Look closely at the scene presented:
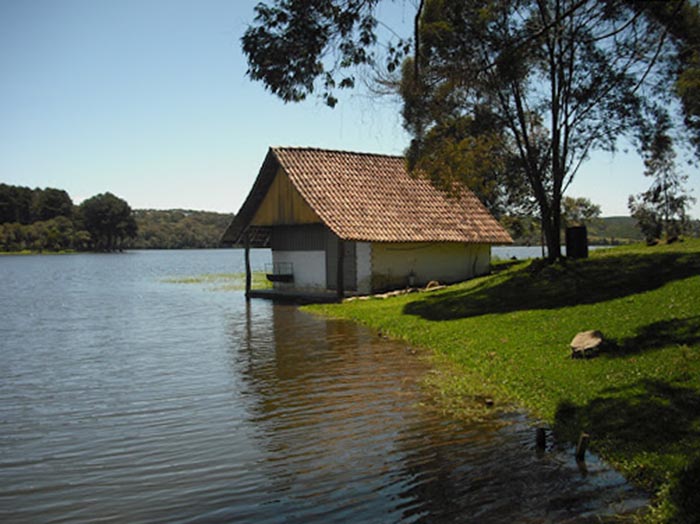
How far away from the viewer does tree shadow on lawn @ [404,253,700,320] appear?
63.6 ft

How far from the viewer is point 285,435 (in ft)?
32.1

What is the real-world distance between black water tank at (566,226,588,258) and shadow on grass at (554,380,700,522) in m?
18.2

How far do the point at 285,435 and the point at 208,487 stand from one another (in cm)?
213

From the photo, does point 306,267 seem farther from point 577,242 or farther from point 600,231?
point 600,231

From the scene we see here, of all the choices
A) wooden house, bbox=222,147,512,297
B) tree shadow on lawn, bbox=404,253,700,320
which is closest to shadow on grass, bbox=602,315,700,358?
tree shadow on lawn, bbox=404,253,700,320

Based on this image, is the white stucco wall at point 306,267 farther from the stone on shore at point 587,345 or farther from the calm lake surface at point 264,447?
the stone on shore at point 587,345

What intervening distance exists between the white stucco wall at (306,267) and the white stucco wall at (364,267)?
2805 mm

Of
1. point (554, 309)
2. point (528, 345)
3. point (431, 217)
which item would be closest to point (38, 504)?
point (528, 345)

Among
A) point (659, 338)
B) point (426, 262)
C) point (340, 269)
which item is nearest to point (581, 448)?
point (659, 338)

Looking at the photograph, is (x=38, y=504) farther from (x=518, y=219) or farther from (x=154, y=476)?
(x=518, y=219)

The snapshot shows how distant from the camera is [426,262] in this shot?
3105cm

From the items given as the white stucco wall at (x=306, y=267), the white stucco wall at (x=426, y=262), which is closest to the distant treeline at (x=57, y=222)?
the white stucco wall at (x=306, y=267)

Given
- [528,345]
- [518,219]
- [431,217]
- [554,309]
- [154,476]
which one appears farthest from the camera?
[518,219]

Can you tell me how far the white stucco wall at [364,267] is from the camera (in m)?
28.7
